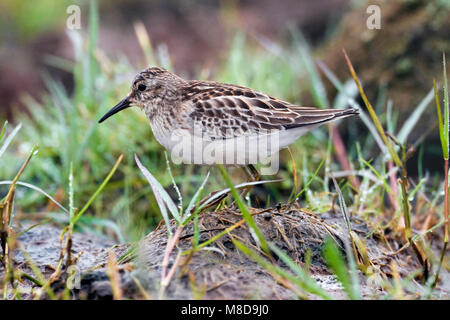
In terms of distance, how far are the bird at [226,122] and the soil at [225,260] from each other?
1.59ft

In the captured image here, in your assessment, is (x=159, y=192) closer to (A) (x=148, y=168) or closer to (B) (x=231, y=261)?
(B) (x=231, y=261)

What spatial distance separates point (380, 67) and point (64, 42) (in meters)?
6.20

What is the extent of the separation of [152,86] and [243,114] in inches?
32.0

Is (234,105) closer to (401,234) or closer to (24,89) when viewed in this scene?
(401,234)

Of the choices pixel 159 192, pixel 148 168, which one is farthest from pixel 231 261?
pixel 148 168

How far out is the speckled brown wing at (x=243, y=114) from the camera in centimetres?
411

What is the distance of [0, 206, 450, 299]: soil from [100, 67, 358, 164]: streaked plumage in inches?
22.1

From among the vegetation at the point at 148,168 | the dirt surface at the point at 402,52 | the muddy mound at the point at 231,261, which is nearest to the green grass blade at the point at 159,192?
the muddy mound at the point at 231,261

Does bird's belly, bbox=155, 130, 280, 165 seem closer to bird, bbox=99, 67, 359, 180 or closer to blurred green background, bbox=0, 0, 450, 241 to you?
bird, bbox=99, 67, 359, 180

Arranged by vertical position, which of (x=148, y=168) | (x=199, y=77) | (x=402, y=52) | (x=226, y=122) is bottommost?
(x=148, y=168)

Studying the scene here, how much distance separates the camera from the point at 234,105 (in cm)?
421

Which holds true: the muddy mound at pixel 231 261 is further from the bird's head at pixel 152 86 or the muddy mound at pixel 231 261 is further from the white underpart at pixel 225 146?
the bird's head at pixel 152 86

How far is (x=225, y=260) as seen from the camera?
3.22 metres

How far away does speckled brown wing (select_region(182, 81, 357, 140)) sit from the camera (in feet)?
13.5
